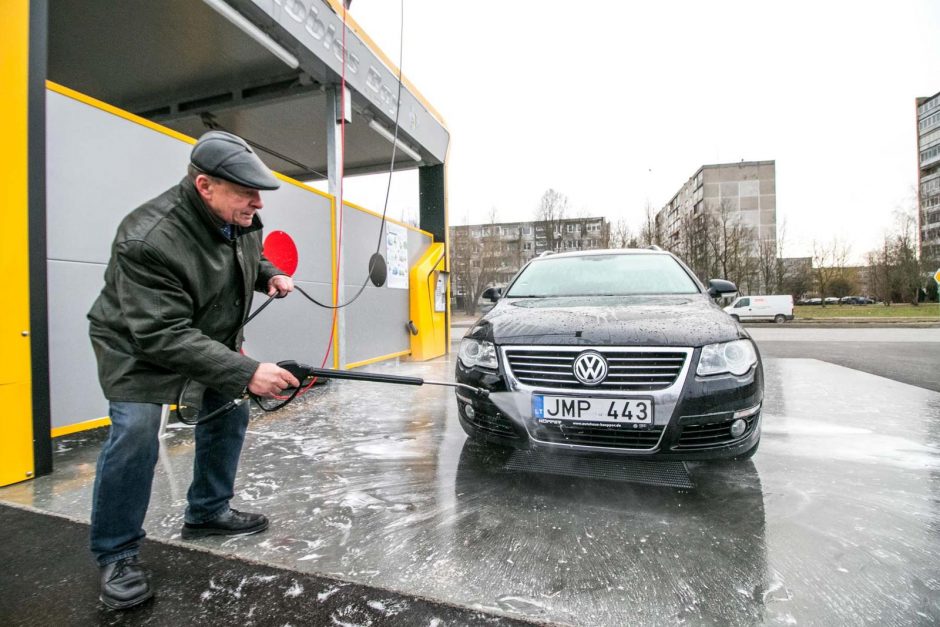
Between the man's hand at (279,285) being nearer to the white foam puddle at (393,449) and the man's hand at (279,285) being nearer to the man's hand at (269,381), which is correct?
the man's hand at (269,381)

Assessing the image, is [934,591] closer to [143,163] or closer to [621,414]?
[621,414]

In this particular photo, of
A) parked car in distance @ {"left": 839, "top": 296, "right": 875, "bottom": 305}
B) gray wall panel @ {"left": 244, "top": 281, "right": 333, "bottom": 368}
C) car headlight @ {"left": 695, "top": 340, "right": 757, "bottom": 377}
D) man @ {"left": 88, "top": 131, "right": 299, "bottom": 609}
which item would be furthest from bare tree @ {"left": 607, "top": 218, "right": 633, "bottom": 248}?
parked car in distance @ {"left": 839, "top": 296, "right": 875, "bottom": 305}

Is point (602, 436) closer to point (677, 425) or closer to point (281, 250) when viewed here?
point (677, 425)

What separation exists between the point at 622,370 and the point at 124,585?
2114 mm

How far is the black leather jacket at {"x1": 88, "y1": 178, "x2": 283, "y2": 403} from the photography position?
5.04ft

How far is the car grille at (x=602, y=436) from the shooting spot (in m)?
2.24

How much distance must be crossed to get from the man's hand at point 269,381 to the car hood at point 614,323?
1258 millimetres

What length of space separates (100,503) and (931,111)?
87.5 m

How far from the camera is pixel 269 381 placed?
5.23 ft

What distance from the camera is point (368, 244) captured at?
653 centimetres

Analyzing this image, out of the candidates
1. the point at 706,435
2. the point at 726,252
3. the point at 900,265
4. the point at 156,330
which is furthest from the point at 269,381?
the point at 900,265

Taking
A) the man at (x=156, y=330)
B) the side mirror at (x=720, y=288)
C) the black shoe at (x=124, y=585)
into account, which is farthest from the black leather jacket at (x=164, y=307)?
the side mirror at (x=720, y=288)

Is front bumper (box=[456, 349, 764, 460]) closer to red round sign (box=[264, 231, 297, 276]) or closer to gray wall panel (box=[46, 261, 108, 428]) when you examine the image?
gray wall panel (box=[46, 261, 108, 428])

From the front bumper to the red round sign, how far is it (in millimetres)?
3262
